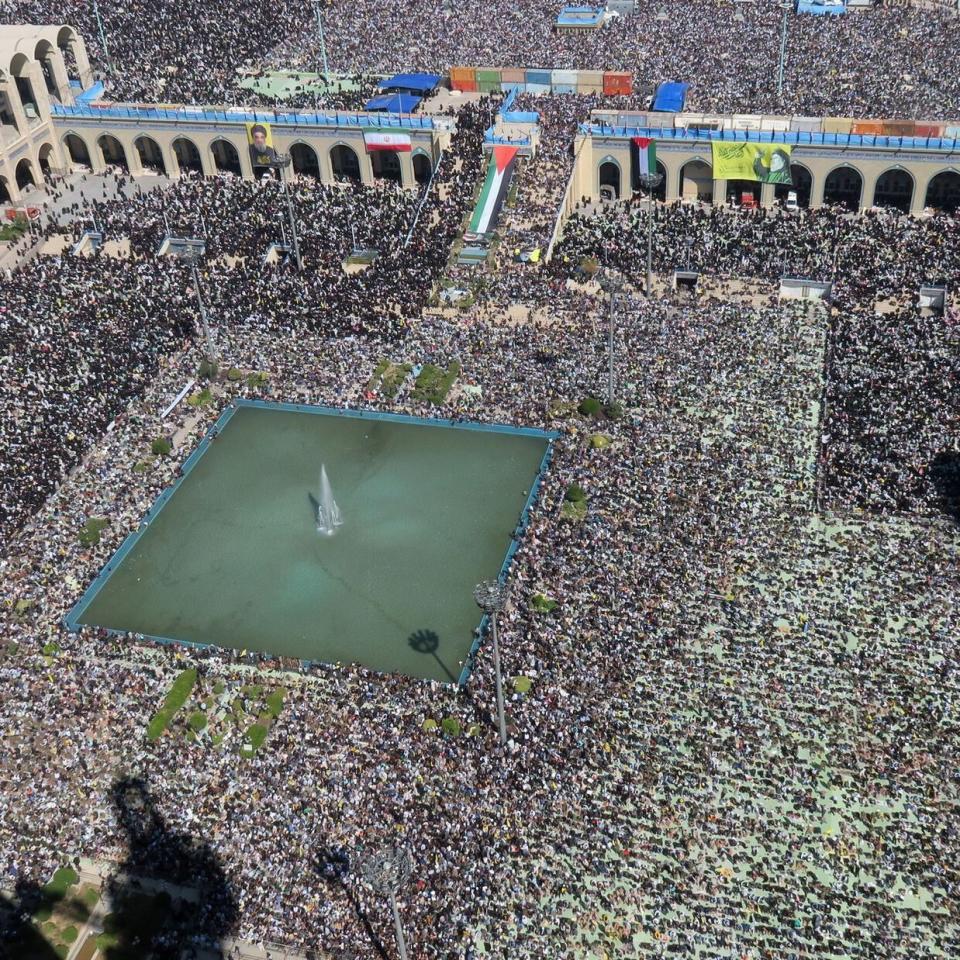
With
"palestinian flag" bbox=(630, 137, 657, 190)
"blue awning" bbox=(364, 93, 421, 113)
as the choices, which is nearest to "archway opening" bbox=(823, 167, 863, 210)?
"palestinian flag" bbox=(630, 137, 657, 190)

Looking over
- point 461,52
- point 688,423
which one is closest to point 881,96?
point 461,52

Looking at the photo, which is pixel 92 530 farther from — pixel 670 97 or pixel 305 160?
pixel 670 97

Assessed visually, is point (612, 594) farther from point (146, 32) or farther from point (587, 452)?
point (146, 32)

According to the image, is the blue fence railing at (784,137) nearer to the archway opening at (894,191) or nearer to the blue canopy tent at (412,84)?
the archway opening at (894,191)

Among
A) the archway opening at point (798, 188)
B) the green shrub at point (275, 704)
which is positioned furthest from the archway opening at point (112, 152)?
the green shrub at point (275, 704)

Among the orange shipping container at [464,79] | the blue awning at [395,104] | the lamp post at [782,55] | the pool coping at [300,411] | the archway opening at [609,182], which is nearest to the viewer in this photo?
the pool coping at [300,411]
